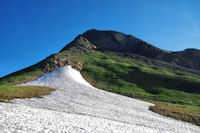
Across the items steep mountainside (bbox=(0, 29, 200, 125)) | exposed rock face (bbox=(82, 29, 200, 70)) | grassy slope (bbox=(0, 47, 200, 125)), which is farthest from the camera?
exposed rock face (bbox=(82, 29, 200, 70))

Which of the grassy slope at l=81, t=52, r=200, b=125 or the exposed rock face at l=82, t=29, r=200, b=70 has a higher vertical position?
the exposed rock face at l=82, t=29, r=200, b=70

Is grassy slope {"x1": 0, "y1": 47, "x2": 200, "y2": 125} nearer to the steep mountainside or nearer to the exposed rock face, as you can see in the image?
the steep mountainside

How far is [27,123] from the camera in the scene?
44.6 feet

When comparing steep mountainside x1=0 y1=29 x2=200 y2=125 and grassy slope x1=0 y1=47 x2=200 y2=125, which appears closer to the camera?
steep mountainside x1=0 y1=29 x2=200 y2=125

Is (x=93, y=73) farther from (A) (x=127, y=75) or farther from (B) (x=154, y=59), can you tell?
(B) (x=154, y=59)

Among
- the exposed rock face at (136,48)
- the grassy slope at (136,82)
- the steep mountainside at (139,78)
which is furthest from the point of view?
the exposed rock face at (136,48)

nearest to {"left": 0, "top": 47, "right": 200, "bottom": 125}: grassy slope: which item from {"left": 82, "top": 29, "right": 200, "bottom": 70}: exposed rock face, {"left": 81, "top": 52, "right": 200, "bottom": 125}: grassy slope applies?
{"left": 81, "top": 52, "right": 200, "bottom": 125}: grassy slope

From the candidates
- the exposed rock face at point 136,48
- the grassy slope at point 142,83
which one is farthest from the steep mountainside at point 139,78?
the exposed rock face at point 136,48

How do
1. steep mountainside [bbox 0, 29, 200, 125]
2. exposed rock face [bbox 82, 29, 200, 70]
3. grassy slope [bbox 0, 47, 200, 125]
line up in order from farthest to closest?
exposed rock face [bbox 82, 29, 200, 70] < grassy slope [bbox 0, 47, 200, 125] < steep mountainside [bbox 0, 29, 200, 125]

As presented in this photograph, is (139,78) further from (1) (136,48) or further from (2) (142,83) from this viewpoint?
(1) (136,48)

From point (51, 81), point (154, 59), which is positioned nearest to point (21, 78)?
point (51, 81)

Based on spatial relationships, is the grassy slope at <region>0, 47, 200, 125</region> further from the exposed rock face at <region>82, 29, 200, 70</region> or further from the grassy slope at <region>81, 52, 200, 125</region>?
the exposed rock face at <region>82, 29, 200, 70</region>

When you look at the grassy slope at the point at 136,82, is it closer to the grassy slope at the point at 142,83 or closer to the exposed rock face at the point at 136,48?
the grassy slope at the point at 142,83

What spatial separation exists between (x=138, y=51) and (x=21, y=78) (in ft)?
346
